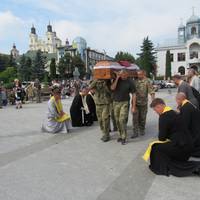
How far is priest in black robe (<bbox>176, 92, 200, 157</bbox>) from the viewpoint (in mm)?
5908

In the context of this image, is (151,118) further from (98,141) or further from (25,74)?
(25,74)

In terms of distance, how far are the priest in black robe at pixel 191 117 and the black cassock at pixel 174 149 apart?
0.50m

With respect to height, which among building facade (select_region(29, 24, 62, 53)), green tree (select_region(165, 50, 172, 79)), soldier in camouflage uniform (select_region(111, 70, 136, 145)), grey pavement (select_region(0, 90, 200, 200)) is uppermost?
building facade (select_region(29, 24, 62, 53))

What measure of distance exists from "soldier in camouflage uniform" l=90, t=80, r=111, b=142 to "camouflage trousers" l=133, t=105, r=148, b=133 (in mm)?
820

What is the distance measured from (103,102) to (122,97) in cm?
80

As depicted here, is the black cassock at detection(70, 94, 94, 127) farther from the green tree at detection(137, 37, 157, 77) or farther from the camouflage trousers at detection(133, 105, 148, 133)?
the green tree at detection(137, 37, 157, 77)

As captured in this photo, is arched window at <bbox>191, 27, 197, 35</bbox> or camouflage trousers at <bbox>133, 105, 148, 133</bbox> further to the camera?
arched window at <bbox>191, 27, 197, 35</bbox>

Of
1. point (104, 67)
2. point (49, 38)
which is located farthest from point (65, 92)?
point (49, 38)

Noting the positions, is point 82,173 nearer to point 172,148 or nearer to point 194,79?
point 172,148

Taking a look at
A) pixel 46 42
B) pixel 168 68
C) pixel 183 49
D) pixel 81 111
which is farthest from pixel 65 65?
pixel 46 42

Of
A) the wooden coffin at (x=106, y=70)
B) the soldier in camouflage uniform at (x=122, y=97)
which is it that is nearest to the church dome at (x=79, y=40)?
the wooden coffin at (x=106, y=70)

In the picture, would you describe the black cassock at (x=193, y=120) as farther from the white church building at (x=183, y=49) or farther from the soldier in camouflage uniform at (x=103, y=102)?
the white church building at (x=183, y=49)

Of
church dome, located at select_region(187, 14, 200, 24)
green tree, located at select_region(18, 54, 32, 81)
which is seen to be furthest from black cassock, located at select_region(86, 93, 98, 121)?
church dome, located at select_region(187, 14, 200, 24)

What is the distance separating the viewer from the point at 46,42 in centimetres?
17000
